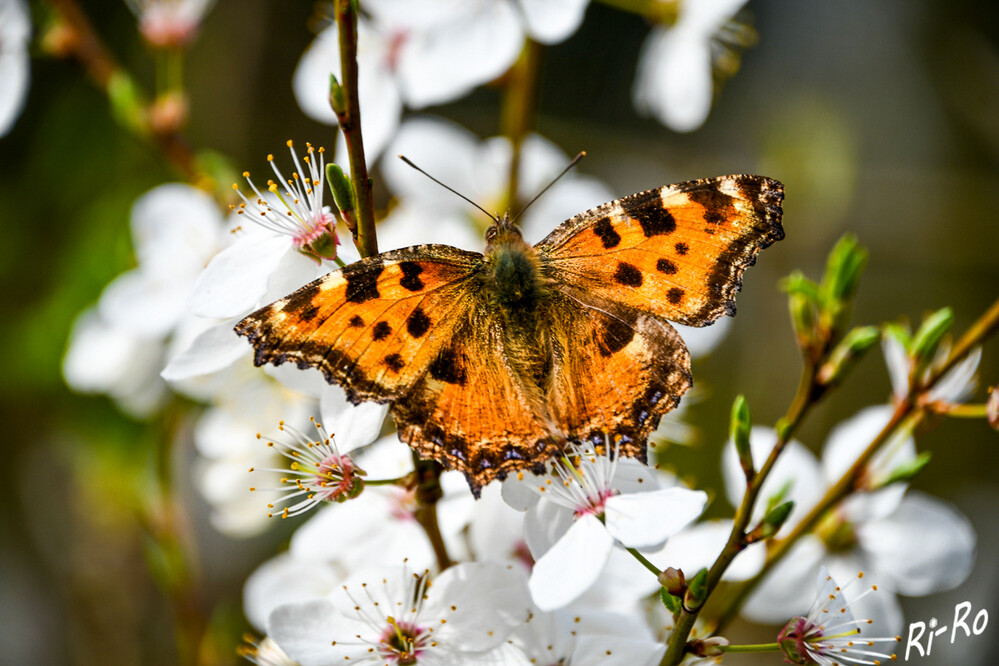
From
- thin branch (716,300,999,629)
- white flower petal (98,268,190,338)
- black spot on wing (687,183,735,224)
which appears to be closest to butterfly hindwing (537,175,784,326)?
black spot on wing (687,183,735,224)

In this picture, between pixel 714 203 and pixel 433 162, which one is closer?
pixel 714 203

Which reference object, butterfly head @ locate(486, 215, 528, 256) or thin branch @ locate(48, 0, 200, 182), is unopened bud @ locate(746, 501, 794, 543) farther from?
thin branch @ locate(48, 0, 200, 182)

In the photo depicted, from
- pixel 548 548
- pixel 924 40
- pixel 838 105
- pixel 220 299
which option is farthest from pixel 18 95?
pixel 924 40

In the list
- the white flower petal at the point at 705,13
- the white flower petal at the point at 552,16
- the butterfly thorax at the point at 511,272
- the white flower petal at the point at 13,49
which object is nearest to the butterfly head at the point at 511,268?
the butterfly thorax at the point at 511,272

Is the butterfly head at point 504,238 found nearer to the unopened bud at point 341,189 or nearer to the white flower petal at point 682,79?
the unopened bud at point 341,189

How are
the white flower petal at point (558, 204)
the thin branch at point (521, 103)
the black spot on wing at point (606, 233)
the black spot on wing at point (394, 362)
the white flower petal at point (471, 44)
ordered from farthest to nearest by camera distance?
the white flower petal at point (558, 204), the thin branch at point (521, 103), the white flower petal at point (471, 44), the black spot on wing at point (606, 233), the black spot on wing at point (394, 362)

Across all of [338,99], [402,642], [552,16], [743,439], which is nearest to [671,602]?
[743,439]

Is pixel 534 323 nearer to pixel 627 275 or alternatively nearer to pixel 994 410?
pixel 627 275
